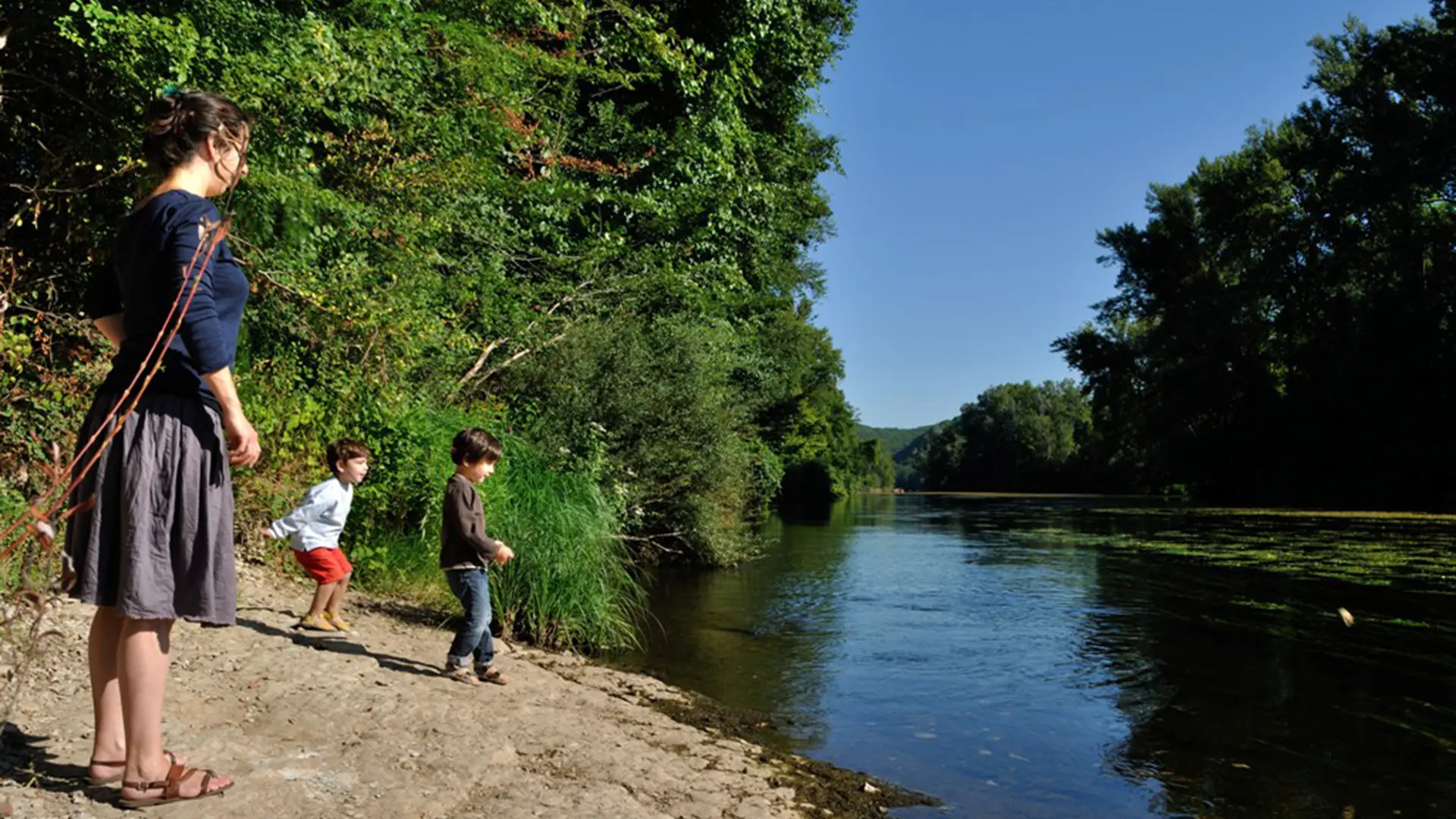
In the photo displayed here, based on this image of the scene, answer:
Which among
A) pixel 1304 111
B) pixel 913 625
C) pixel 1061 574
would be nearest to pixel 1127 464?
pixel 1304 111

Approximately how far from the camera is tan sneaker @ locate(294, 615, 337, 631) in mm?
6363

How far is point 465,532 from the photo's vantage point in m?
6.18

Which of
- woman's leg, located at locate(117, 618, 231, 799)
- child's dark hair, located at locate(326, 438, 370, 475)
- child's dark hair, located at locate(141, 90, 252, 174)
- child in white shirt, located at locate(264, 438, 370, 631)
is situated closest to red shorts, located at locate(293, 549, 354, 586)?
child in white shirt, located at locate(264, 438, 370, 631)

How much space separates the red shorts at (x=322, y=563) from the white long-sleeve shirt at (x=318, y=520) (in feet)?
0.11

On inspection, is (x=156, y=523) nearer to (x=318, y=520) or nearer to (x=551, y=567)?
(x=318, y=520)

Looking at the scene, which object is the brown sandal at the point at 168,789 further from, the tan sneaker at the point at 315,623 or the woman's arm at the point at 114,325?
the tan sneaker at the point at 315,623

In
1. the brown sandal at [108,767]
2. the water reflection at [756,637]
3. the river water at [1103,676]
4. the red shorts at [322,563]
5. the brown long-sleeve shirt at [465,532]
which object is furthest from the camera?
the water reflection at [756,637]

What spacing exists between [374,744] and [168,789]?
120cm

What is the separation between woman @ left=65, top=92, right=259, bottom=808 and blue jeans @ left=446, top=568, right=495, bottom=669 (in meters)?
2.79

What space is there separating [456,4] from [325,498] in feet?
20.4

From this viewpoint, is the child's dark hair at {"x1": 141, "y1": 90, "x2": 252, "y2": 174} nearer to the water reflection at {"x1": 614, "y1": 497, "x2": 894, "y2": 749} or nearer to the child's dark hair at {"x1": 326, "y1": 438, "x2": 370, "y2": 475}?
the child's dark hair at {"x1": 326, "y1": 438, "x2": 370, "y2": 475}

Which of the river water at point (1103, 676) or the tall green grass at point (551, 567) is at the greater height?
the tall green grass at point (551, 567)

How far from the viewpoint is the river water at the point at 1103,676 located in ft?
Answer: 18.8

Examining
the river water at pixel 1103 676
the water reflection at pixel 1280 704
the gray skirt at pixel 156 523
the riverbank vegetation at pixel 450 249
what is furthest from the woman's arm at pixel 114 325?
the water reflection at pixel 1280 704
